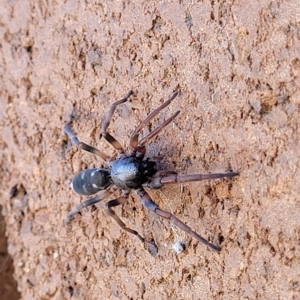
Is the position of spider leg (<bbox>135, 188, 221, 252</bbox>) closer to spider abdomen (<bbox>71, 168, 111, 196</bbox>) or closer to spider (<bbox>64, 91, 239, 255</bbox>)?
spider (<bbox>64, 91, 239, 255</bbox>)

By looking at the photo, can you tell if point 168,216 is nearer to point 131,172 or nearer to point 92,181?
point 131,172

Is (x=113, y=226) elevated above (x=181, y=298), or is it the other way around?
(x=113, y=226)

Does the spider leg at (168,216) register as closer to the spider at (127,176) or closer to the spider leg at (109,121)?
the spider at (127,176)

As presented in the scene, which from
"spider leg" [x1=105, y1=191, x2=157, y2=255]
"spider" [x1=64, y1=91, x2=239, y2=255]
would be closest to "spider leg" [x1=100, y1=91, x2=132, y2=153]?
"spider" [x1=64, y1=91, x2=239, y2=255]

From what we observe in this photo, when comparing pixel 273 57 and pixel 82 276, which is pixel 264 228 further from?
pixel 82 276

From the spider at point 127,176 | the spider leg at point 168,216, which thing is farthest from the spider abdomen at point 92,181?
the spider leg at point 168,216

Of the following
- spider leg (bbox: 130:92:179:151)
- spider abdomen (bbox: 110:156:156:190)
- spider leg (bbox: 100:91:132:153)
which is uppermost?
spider leg (bbox: 100:91:132:153)

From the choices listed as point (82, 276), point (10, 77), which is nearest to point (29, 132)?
point (10, 77)

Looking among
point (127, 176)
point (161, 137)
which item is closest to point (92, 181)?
point (127, 176)
